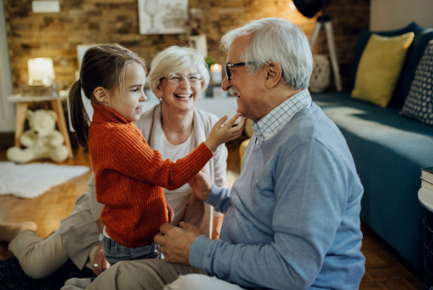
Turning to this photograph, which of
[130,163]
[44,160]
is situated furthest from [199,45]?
[130,163]

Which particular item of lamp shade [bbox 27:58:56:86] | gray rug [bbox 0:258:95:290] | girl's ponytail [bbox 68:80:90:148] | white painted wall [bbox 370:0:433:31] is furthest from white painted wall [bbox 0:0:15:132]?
white painted wall [bbox 370:0:433:31]

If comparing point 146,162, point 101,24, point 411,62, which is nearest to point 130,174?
point 146,162

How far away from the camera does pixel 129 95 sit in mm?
1181

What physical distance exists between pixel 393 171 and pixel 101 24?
362 cm

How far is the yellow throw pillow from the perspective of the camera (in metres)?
2.78

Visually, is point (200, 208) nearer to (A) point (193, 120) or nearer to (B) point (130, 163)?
(A) point (193, 120)

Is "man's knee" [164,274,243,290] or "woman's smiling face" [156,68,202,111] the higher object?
"woman's smiling face" [156,68,202,111]

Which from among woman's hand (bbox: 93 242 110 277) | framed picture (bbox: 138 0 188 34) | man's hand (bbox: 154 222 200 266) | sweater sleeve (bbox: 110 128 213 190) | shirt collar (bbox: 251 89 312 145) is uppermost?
framed picture (bbox: 138 0 188 34)

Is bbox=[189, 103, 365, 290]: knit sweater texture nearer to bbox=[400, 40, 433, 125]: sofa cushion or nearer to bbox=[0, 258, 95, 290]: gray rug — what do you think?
bbox=[0, 258, 95, 290]: gray rug

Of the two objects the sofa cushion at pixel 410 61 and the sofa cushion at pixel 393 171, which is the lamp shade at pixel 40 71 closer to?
the sofa cushion at pixel 393 171

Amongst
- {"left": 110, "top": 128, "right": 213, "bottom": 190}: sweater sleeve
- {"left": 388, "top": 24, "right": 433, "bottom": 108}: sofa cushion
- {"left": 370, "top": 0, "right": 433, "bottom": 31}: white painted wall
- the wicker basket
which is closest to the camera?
{"left": 110, "top": 128, "right": 213, "bottom": 190}: sweater sleeve

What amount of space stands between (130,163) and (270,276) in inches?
21.4

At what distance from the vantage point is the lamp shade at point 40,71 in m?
3.86

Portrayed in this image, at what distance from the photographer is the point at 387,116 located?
8.07 ft
